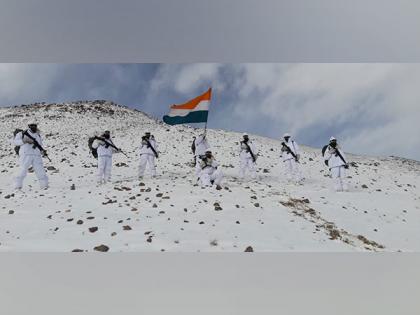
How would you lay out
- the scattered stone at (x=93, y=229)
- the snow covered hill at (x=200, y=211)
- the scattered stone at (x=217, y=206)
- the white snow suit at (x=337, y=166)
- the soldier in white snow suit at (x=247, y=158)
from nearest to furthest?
the snow covered hill at (x=200, y=211), the scattered stone at (x=93, y=229), the scattered stone at (x=217, y=206), the white snow suit at (x=337, y=166), the soldier in white snow suit at (x=247, y=158)

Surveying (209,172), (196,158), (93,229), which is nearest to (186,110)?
(209,172)

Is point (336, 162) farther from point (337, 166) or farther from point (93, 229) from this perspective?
point (93, 229)

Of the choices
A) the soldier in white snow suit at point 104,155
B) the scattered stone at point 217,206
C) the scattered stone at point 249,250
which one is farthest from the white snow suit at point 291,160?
the scattered stone at point 249,250

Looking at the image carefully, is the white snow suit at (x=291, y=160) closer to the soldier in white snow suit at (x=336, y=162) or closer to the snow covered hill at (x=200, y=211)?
the snow covered hill at (x=200, y=211)

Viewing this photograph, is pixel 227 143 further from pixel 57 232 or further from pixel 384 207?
pixel 57 232

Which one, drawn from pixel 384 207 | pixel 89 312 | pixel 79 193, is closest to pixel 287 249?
pixel 89 312

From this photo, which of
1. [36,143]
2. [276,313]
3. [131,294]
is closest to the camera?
[276,313]
